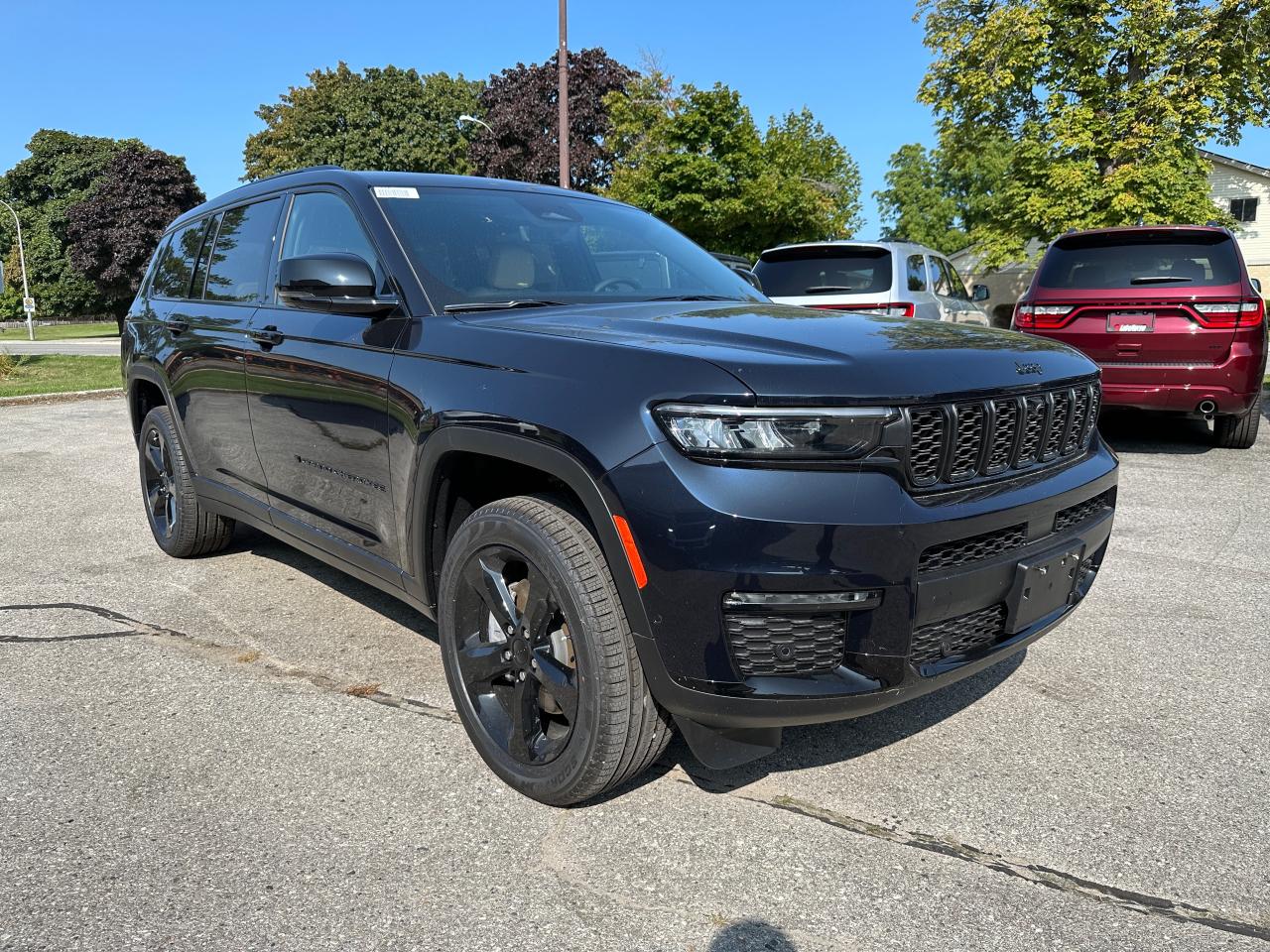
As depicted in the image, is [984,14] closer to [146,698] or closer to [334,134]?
[146,698]

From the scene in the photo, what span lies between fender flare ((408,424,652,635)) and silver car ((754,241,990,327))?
6.85 metres

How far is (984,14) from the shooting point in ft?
78.8

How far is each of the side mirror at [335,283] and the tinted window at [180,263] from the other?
1914 mm

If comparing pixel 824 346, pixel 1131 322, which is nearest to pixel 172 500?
pixel 824 346

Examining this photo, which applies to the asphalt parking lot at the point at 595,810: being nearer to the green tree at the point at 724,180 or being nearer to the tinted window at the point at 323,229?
the tinted window at the point at 323,229

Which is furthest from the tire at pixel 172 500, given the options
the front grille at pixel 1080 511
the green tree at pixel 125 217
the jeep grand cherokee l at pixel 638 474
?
the green tree at pixel 125 217

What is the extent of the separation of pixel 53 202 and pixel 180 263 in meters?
67.2

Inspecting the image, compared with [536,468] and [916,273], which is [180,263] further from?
[916,273]

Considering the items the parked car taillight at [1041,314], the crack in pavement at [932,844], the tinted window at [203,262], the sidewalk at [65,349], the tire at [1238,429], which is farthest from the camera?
the sidewalk at [65,349]

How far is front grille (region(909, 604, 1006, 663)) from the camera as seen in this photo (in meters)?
2.28

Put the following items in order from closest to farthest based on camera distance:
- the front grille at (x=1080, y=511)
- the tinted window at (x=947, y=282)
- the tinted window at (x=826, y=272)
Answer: the front grille at (x=1080, y=511) < the tinted window at (x=826, y=272) < the tinted window at (x=947, y=282)

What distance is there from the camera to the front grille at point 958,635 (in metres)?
2.28

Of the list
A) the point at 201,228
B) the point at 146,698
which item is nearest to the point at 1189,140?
the point at 201,228

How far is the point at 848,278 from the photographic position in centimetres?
950
